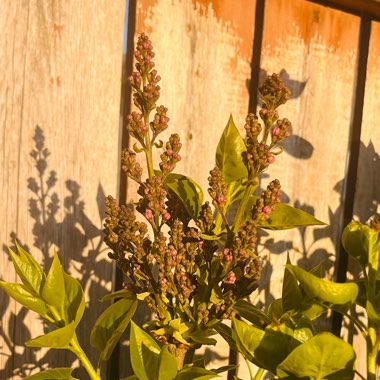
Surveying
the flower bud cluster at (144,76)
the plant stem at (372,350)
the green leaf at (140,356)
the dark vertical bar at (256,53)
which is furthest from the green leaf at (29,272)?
the dark vertical bar at (256,53)

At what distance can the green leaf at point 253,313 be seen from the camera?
707 millimetres

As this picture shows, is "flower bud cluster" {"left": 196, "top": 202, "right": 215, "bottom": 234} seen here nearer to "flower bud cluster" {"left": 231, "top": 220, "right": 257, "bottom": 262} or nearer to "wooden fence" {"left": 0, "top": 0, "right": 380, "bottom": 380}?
"flower bud cluster" {"left": 231, "top": 220, "right": 257, "bottom": 262}

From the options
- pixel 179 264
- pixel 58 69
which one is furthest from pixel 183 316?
pixel 58 69

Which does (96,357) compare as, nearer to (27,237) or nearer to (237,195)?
(27,237)

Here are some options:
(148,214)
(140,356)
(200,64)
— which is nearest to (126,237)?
(148,214)

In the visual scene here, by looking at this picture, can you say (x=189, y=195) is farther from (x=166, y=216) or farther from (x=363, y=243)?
(x=363, y=243)

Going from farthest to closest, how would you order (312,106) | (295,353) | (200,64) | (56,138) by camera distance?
(312,106)
(200,64)
(56,138)
(295,353)

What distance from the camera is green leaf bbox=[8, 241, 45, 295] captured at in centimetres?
63

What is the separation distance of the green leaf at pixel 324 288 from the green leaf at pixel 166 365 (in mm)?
181

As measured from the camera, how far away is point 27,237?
87 centimetres

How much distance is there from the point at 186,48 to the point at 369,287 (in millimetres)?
527

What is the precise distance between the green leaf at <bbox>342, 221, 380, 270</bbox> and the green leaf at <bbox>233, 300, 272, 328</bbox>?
156 millimetres

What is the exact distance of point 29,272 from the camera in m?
0.63

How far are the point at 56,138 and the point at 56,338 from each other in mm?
391
